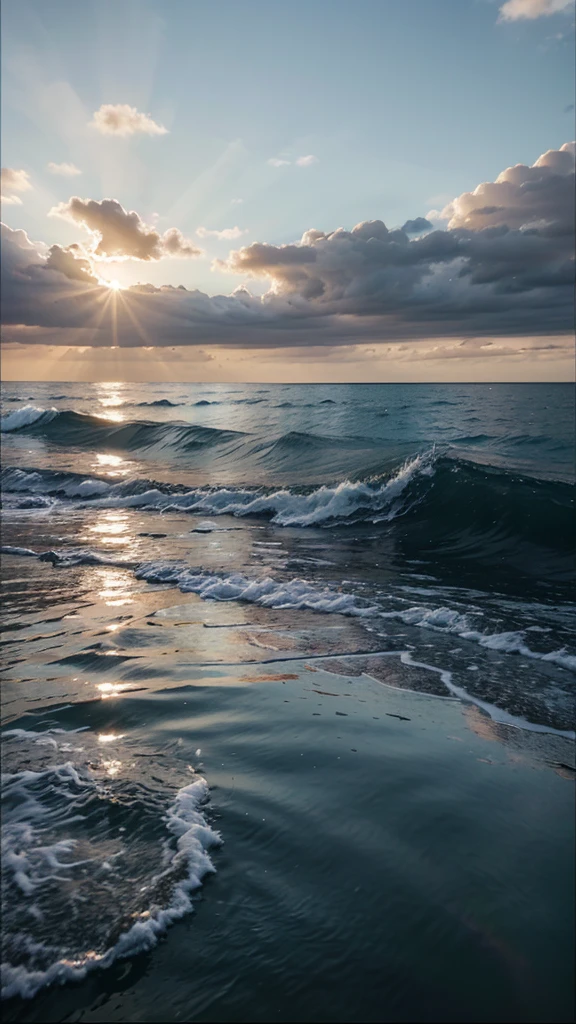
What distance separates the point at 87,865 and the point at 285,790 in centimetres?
119

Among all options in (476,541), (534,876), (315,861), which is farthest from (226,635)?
(476,541)

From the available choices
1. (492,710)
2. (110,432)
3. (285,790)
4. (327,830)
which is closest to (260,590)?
(492,710)

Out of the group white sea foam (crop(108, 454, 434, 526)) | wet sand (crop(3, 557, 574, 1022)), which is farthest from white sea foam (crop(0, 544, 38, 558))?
white sea foam (crop(108, 454, 434, 526))

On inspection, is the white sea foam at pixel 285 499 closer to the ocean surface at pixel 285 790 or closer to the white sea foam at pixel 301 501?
the white sea foam at pixel 301 501

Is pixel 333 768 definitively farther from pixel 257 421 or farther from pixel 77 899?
pixel 257 421

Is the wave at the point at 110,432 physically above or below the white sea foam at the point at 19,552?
above

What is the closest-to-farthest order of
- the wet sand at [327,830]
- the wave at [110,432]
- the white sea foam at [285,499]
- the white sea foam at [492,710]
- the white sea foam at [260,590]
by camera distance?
the wet sand at [327,830]
the white sea foam at [492,710]
the white sea foam at [260,590]
the white sea foam at [285,499]
the wave at [110,432]

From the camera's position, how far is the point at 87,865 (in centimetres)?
308

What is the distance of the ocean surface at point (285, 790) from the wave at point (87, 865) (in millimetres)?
12

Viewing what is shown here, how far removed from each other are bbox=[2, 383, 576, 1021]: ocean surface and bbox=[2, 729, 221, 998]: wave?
1 cm

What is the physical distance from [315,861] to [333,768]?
90 centimetres

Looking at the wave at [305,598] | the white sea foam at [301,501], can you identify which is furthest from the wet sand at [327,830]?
the white sea foam at [301,501]

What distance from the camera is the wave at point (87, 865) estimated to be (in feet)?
8.47

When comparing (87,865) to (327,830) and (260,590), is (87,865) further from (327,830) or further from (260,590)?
(260,590)
